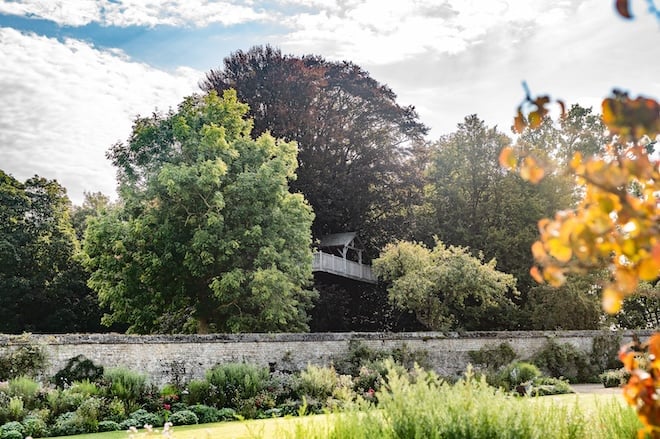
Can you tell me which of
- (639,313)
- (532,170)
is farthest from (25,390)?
(639,313)

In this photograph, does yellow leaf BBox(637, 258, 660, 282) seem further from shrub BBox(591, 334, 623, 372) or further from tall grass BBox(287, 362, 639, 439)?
shrub BBox(591, 334, 623, 372)

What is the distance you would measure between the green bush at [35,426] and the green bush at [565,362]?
16034mm

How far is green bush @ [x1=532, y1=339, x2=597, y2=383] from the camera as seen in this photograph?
23328 millimetres

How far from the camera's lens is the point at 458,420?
552 cm

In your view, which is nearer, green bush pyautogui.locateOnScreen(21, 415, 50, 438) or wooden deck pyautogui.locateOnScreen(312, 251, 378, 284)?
green bush pyautogui.locateOnScreen(21, 415, 50, 438)

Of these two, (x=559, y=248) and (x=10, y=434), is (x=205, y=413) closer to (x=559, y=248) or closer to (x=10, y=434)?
(x=10, y=434)

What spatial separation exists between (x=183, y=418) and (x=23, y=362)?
3.76m

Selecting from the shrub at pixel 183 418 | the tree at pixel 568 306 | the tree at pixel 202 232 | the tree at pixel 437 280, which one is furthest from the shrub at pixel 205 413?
the tree at pixel 568 306

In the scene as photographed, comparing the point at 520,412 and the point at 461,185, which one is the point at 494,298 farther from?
the point at 520,412

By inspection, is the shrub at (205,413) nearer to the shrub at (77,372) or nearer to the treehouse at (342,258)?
the shrub at (77,372)

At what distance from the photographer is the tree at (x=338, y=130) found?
3231 cm

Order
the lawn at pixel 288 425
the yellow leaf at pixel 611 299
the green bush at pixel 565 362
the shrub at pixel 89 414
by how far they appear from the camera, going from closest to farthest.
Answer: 1. the yellow leaf at pixel 611 299
2. the lawn at pixel 288 425
3. the shrub at pixel 89 414
4. the green bush at pixel 565 362

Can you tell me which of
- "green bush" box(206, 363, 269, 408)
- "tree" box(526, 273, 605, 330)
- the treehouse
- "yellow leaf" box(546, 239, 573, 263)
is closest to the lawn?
"green bush" box(206, 363, 269, 408)

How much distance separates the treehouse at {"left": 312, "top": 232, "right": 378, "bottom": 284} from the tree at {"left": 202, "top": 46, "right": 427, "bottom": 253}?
2.65 ft
